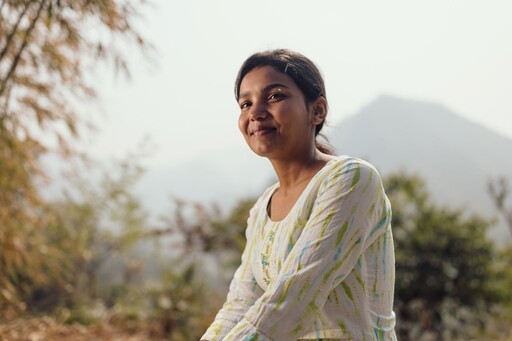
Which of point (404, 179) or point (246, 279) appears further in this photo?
point (404, 179)

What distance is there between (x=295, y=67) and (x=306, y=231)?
372 mm

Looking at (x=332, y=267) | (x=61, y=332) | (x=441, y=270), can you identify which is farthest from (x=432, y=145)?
(x=332, y=267)

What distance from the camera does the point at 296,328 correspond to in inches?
40.1

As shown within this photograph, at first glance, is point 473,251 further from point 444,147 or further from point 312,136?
point 444,147

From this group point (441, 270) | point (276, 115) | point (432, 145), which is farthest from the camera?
point (432, 145)

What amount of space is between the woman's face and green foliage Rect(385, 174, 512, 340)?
7.24 metres

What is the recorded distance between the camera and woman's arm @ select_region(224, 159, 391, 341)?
1.01 meters

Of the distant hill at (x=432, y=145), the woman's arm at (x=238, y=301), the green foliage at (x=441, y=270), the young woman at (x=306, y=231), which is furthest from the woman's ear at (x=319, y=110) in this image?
the distant hill at (x=432, y=145)

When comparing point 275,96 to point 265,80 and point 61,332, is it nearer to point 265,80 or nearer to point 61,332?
point 265,80

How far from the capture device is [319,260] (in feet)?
3.32

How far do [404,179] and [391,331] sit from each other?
8302 mm

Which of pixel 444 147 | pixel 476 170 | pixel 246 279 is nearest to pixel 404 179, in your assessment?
pixel 246 279

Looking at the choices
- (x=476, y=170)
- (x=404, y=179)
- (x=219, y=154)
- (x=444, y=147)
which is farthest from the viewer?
(x=219, y=154)

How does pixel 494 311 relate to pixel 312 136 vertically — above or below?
below
